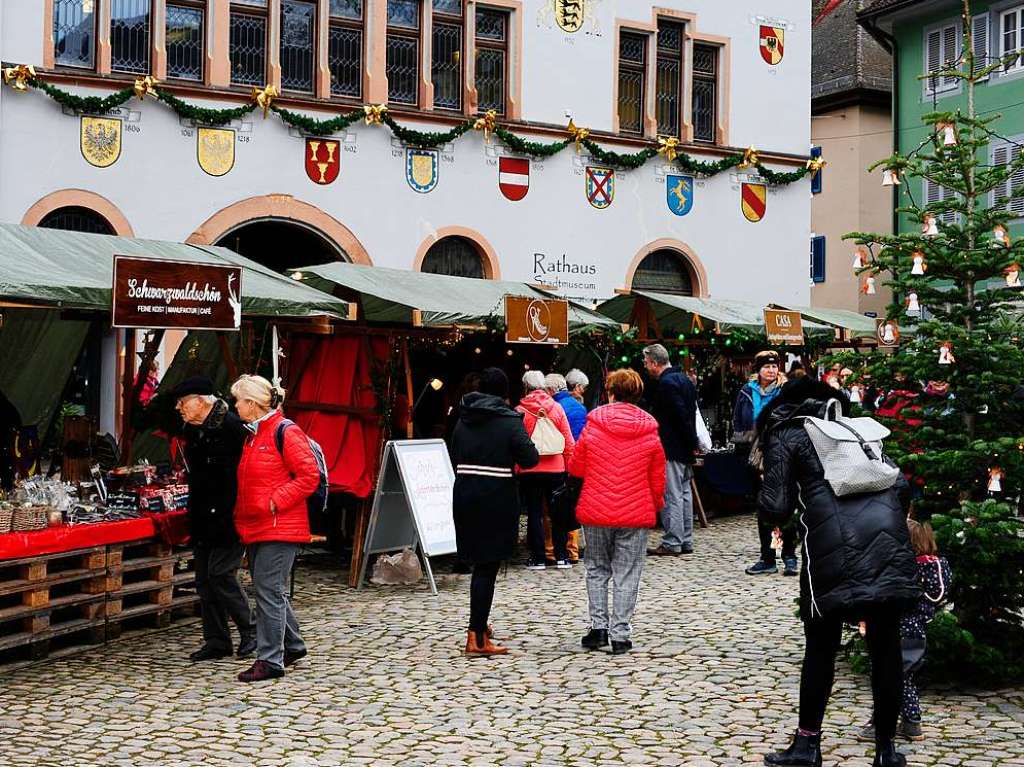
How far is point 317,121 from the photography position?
62.9 feet

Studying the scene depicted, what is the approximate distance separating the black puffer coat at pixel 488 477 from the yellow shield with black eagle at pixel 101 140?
35.6 ft

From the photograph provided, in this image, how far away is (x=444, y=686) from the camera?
7.46 meters

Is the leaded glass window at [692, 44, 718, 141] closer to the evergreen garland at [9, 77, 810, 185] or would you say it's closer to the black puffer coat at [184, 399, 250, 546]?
the evergreen garland at [9, 77, 810, 185]

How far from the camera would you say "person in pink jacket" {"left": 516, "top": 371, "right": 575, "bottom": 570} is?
11.9 m

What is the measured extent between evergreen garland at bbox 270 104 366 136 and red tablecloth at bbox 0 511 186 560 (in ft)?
35.4

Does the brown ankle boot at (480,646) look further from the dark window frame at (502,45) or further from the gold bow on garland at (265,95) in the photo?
the dark window frame at (502,45)

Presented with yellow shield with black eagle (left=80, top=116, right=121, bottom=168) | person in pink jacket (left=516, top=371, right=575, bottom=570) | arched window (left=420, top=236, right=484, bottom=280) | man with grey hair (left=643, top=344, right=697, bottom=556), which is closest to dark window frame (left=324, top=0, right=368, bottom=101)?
arched window (left=420, top=236, right=484, bottom=280)

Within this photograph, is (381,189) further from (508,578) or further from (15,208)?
(508,578)

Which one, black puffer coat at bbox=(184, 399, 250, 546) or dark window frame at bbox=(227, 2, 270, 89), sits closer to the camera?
black puffer coat at bbox=(184, 399, 250, 546)

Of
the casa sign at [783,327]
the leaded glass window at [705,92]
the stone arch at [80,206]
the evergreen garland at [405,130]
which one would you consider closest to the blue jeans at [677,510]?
the casa sign at [783,327]

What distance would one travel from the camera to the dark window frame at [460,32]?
2056 cm

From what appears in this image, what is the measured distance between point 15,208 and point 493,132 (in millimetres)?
6852

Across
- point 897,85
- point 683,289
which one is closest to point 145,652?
point 683,289

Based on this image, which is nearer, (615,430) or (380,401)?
(615,430)
